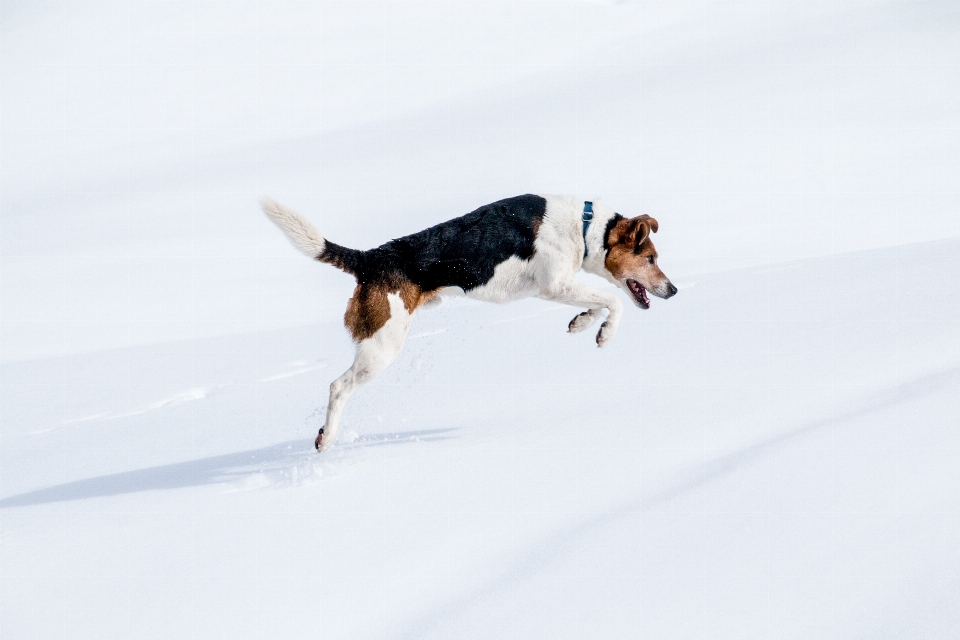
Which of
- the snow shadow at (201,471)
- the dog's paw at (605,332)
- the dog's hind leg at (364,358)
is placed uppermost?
the dog's paw at (605,332)

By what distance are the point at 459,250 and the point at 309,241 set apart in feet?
2.91

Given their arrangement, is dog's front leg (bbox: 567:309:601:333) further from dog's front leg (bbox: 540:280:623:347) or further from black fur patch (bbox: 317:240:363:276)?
black fur patch (bbox: 317:240:363:276)

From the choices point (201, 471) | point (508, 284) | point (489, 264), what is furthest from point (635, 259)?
point (201, 471)

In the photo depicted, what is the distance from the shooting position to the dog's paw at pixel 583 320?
548 cm

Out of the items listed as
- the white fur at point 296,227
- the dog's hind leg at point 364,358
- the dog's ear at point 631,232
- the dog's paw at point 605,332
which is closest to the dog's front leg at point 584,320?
the dog's paw at point 605,332

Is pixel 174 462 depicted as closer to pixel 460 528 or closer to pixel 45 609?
pixel 45 609

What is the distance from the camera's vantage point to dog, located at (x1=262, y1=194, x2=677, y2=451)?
505cm

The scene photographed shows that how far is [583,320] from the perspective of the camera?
5496 mm

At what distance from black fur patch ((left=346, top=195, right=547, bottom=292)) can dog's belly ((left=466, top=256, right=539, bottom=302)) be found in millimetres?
36

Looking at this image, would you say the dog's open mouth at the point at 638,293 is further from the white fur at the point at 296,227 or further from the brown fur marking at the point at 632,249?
the white fur at the point at 296,227

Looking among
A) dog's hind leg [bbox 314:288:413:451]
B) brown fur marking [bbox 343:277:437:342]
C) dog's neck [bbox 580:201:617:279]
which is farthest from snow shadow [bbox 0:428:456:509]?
dog's neck [bbox 580:201:617:279]

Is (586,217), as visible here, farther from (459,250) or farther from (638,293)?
(459,250)

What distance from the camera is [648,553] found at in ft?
11.0

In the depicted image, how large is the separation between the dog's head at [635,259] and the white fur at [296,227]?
183 cm
